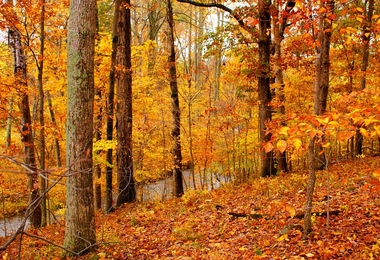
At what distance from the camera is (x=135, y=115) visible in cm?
1535

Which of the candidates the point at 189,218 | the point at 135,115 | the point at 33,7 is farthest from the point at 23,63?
the point at 189,218

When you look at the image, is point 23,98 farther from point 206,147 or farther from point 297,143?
point 297,143

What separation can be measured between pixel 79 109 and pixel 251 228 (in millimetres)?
4160

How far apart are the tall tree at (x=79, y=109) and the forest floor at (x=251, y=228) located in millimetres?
370

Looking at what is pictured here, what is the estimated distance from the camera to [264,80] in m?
10.8

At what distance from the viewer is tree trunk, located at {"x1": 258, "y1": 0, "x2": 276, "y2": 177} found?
10.2m

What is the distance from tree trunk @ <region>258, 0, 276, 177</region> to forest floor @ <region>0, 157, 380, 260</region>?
5.59ft

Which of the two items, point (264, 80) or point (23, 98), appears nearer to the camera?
point (23, 98)

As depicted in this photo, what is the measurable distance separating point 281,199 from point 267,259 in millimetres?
3246

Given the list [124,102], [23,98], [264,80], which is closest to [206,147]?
[264,80]

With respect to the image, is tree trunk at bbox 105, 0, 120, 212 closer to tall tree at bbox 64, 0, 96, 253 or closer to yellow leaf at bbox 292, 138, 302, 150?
tall tree at bbox 64, 0, 96, 253

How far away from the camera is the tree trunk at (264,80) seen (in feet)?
33.6

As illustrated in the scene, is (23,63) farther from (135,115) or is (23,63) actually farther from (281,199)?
(281,199)

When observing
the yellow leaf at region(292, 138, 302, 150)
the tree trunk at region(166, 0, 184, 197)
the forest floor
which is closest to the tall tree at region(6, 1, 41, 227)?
the forest floor
